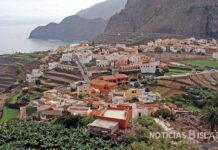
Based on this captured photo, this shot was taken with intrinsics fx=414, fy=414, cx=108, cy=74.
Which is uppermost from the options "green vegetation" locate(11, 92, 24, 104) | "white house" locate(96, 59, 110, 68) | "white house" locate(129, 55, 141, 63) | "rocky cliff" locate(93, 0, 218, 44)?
"rocky cliff" locate(93, 0, 218, 44)

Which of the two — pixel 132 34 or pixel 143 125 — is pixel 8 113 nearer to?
pixel 143 125

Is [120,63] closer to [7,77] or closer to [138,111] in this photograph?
[7,77]

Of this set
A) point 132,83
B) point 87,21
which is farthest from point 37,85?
point 87,21

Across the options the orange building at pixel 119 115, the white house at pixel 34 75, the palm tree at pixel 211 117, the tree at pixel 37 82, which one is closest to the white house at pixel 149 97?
the orange building at pixel 119 115

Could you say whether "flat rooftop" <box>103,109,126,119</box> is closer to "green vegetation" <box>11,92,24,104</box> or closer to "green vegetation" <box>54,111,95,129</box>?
"green vegetation" <box>54,111,95,129</box>

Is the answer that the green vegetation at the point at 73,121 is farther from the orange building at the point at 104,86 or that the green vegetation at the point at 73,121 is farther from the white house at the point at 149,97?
the orange building at the point at 104,86

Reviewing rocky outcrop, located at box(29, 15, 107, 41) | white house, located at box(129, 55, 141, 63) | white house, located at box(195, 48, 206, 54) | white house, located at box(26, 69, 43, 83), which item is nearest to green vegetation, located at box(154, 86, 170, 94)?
white house, located at box(129, 55, 141, 63)

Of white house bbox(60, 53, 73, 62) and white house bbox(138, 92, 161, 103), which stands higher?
white house bbox(60, 53, 73, 62)
